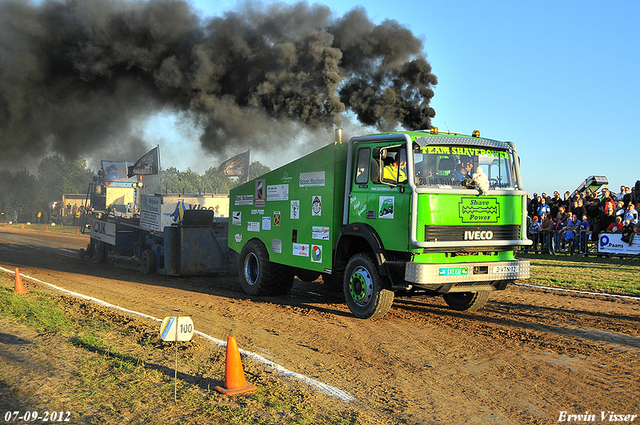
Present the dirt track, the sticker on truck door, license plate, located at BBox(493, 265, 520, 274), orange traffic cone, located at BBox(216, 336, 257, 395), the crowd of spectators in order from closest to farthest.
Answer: the dirt track < orange traffic cone, located at BBox(216, 336, 257, 395) < the sticker on truck door < license plate, located at BBox(493, 265, 520, 274) < the crowd of spectators

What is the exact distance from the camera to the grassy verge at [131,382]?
14.8 ft

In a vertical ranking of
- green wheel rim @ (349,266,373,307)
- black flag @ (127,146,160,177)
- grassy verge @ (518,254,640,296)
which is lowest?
grassy verge @ (518,254,640,296)

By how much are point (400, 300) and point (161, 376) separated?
18.8 feet

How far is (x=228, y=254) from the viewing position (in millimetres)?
13758

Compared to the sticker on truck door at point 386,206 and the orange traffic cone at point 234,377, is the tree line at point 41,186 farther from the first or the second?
the orange traffic cone at point 234,377

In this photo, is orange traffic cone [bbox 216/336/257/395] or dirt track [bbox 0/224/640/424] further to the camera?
orange traffic cone [bbox 216/336/257/395]

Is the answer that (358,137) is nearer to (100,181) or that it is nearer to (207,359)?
(207,359)

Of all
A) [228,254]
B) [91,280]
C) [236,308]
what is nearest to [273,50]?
[228,254]

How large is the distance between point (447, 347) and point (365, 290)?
5.93 ft

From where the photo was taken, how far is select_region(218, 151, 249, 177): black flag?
831 inches

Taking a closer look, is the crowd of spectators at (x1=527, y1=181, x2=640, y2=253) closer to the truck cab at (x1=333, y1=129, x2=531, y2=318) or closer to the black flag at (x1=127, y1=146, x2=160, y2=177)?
the truck cab at (x1=333, y1=129, x2=531, y2=318)

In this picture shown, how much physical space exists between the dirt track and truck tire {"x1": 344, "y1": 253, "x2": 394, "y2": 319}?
19cm

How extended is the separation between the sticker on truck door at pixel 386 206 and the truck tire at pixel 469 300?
2258 millimetres

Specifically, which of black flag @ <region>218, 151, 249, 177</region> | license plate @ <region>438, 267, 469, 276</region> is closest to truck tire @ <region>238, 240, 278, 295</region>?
license plate @ <region>438, 267, 469, 276</region>
